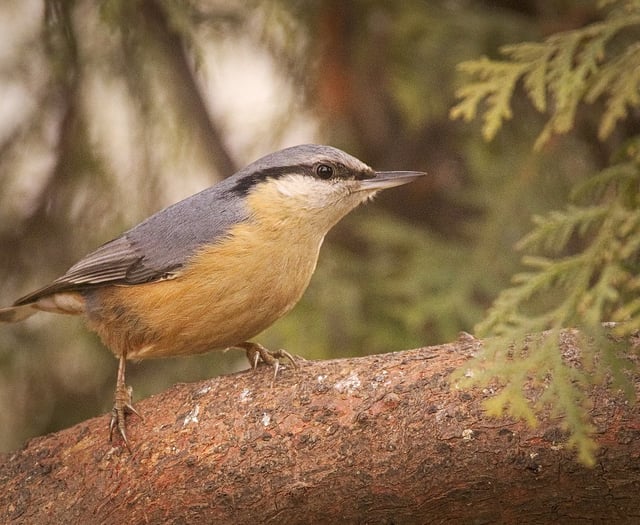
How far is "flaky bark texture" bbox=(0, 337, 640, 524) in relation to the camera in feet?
8.48

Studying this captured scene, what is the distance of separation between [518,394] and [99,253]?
220cm

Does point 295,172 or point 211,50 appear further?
point 211,50

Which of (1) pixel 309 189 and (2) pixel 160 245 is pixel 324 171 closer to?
(1) pixel 309 189

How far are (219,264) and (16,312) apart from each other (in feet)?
4.43

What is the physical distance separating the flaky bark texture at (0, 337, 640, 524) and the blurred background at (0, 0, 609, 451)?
5.07ft

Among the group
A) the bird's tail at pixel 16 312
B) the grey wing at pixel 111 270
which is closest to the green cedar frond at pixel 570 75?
the grey wing at pixel 111 270

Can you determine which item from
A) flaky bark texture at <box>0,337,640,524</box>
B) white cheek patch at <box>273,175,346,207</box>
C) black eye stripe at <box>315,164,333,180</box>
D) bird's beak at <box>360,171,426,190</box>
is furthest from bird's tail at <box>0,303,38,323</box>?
bird's beak at <box>360,171,426,190</box>

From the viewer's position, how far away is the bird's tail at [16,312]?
434 cm

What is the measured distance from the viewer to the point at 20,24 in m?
4.89

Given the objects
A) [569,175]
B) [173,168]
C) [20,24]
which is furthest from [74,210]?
[569,175]

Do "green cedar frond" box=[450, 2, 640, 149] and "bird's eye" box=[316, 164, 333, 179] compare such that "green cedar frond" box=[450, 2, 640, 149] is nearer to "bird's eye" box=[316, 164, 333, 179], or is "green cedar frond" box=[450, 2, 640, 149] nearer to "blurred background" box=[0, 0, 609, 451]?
"bird's eye" box=[316, 164, 333, 179]

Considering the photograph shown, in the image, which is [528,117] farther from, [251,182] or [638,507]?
[638,507]

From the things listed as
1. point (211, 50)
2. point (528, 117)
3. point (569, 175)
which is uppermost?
point (211, 50)

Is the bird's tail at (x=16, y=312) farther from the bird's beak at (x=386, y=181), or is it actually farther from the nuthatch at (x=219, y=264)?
the bird's beak at (x=386, y=181)
